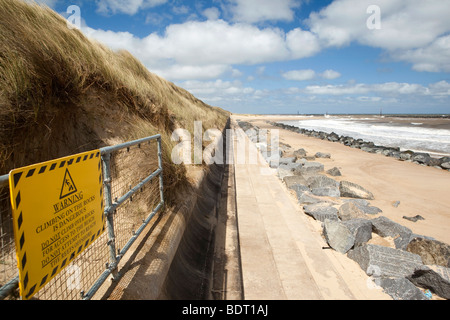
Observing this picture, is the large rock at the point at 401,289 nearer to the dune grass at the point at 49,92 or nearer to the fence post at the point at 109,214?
the fence post at the point at 109,214

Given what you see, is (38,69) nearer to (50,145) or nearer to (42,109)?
(42,109)

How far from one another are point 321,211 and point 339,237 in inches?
52.6

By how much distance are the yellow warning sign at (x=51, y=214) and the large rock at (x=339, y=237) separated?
415cm

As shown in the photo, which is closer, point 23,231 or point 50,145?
point 23,231

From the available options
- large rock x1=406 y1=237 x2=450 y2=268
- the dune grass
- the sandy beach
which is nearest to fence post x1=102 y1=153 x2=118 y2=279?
the dune grass

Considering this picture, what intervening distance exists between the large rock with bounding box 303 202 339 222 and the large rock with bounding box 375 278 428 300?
215 centimetres

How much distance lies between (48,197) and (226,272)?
296cm

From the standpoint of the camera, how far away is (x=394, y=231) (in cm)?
528

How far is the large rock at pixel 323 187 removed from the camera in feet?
Result: 26.4
